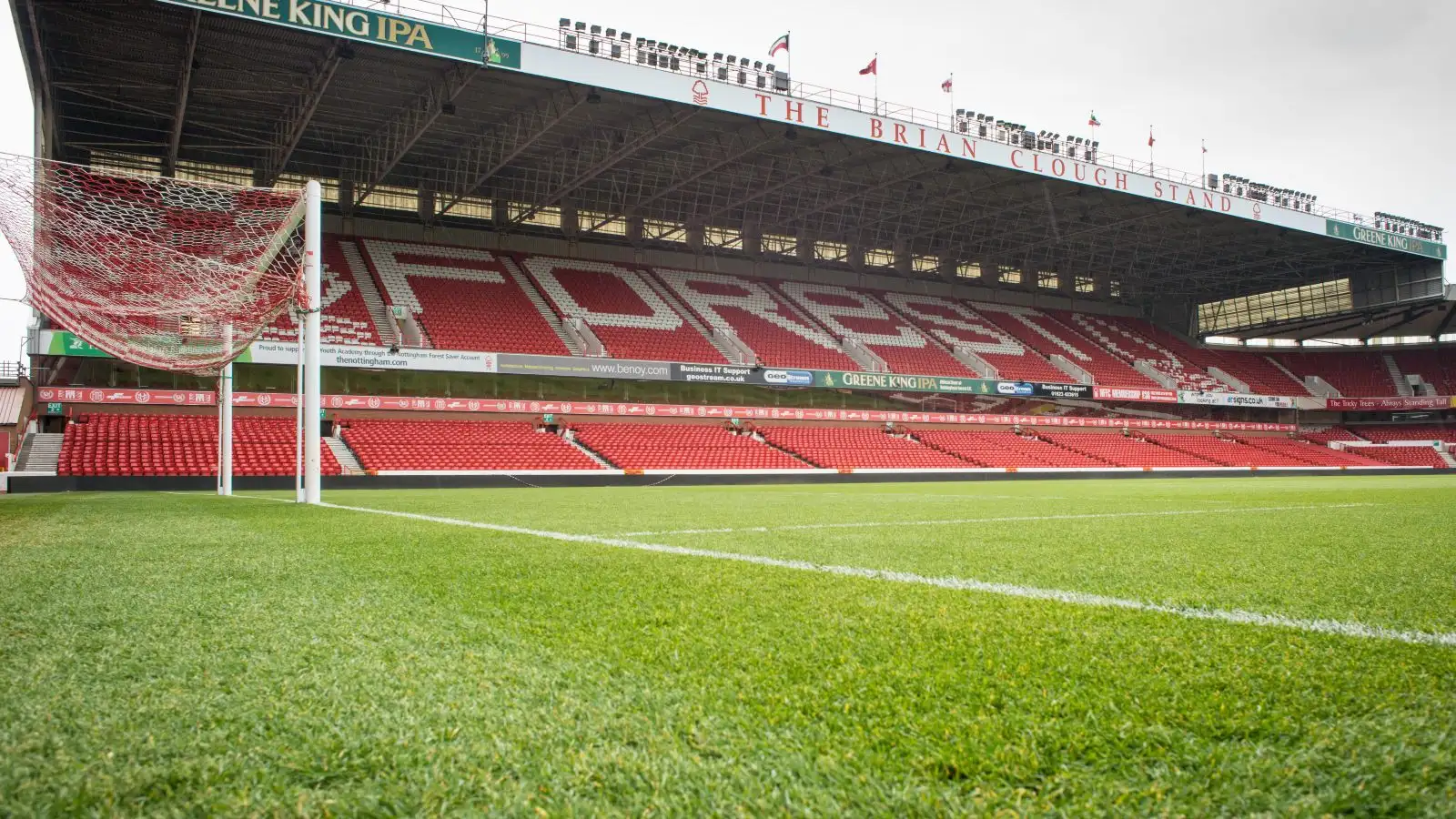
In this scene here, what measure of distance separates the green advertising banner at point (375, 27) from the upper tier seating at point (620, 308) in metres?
11.8

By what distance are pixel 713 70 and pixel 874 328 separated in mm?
16603

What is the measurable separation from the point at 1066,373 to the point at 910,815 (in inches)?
1539

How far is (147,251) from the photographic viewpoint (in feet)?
36.5

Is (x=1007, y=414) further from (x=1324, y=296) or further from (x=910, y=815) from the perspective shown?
(x=910, y=815)

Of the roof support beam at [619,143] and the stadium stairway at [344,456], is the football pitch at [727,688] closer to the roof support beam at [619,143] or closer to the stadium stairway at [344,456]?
the stadium stairway at [344,456]

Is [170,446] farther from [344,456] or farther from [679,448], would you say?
[679,448]

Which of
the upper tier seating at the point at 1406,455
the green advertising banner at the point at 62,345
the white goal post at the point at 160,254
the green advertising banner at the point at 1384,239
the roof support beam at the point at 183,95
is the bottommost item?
the upper tier seating at the point at 1406,455

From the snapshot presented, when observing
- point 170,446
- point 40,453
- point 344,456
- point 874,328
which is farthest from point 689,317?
point 40,453

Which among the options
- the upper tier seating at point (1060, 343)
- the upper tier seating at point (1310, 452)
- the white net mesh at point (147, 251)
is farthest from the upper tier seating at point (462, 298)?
the upper tier seating at point (1310, 452)

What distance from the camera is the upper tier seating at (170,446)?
19.3 m

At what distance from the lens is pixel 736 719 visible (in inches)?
61.2

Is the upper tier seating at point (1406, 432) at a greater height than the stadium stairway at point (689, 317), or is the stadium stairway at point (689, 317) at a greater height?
the stadium stairway at point (689, 317)

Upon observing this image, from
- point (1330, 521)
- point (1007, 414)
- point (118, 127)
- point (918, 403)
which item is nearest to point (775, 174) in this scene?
point (918, 403)

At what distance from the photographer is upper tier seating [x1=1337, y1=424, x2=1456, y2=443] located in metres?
42.2
